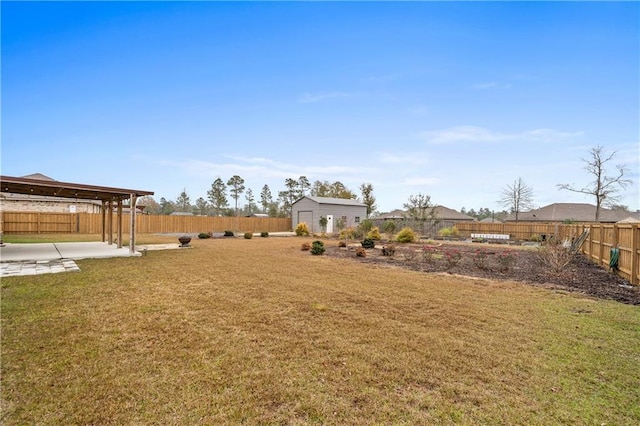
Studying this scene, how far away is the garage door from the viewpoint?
3000cm

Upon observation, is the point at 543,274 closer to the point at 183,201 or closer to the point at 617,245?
the point at 617,245

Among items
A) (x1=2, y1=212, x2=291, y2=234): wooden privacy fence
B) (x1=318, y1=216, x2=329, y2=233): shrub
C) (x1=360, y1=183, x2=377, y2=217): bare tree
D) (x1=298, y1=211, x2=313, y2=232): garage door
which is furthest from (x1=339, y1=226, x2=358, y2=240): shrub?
(x1=360, y1=183, x2=377, y2=217): bare tree

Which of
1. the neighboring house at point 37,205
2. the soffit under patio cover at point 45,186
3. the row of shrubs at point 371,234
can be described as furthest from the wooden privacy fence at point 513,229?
the neighboring house at point 37,205

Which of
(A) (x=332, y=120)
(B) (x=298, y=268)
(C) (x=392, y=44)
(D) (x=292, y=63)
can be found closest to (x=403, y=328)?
(B) (x=298, y=268)

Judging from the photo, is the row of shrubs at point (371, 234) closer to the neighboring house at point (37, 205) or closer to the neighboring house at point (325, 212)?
the neighboring house at point (325, 212)

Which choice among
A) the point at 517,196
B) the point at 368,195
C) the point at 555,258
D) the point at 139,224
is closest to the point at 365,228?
the point at 555,258

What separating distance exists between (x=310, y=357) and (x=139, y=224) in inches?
1058

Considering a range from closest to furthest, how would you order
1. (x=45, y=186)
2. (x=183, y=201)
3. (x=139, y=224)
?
(x=45, y=186) < (x=139, y=224) < (x=183, y=201)

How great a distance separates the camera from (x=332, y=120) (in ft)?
55.0

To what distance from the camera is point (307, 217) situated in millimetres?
30500

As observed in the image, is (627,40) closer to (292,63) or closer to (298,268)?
(292,63)

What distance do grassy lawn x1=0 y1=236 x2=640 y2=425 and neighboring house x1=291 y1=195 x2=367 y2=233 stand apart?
23.3 meters

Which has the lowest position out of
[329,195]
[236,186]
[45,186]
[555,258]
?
[555,258]

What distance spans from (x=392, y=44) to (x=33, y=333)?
1242 cm
